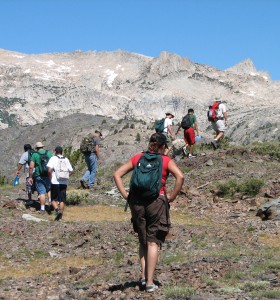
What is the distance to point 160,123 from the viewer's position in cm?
1661

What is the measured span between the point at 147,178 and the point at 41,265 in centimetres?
427

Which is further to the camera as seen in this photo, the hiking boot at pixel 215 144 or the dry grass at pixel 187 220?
the hiking boot at pixel 215 144

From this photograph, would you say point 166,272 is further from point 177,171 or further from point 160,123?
point 160,123

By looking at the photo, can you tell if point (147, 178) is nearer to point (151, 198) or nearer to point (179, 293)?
point (151, 198)

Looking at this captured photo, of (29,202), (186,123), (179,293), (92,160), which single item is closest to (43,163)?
(29,202)

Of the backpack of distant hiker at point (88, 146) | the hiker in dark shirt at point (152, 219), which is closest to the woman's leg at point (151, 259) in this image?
the hiker in dark shirt at point (152, 219)

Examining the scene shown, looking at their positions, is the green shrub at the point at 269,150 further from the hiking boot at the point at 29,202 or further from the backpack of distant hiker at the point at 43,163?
the backpack of distant hiker at the point at 43,163

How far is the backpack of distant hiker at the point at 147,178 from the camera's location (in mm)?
6707

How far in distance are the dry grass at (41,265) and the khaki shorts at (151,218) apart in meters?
3.11

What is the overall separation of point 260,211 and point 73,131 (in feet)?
155

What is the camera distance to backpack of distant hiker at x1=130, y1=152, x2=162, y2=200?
6707 millimetres

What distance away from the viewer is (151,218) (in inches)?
268

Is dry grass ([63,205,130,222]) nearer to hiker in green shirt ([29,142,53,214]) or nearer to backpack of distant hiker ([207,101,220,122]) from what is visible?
hiker in green shirt ([29,142,53,214])

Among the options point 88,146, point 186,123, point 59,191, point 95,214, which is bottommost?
point 95,214
